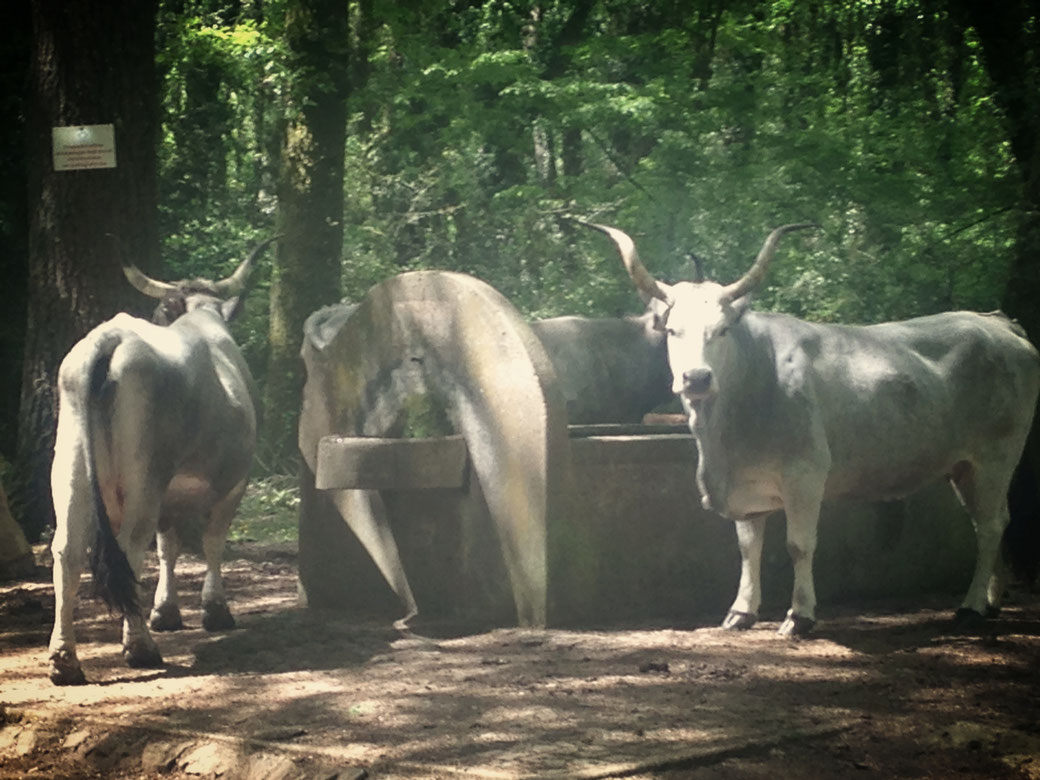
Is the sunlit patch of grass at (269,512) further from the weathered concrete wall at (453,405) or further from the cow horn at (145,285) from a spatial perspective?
the weathered concrete wall at (453,405)

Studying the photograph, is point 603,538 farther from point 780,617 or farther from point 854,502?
point 854,502

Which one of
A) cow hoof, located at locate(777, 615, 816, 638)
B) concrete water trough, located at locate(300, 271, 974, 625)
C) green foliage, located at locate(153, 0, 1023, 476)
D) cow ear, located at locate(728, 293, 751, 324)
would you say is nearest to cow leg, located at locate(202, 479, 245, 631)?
concrete water trough, located at locate(300, 271, 974, 625)

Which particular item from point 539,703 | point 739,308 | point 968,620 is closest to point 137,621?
point 539,703

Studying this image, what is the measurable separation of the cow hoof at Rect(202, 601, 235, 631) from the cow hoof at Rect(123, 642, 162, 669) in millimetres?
1126

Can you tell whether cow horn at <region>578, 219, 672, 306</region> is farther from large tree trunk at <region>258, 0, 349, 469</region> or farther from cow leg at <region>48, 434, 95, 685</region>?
large tree trunk at <region>258, 0, 349, 469</region>

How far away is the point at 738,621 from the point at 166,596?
3.37 m

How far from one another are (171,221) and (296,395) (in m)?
2.69

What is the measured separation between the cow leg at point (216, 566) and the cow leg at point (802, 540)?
10.7ft

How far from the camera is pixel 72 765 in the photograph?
605cm

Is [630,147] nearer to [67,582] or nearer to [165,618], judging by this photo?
[165,618]

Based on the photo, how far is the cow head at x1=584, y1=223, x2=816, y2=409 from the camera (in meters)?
Result: 7.88

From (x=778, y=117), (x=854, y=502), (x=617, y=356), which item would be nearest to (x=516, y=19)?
(x=778, y=117)

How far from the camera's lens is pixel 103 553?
737cm

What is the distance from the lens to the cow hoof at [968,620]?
330 inches
